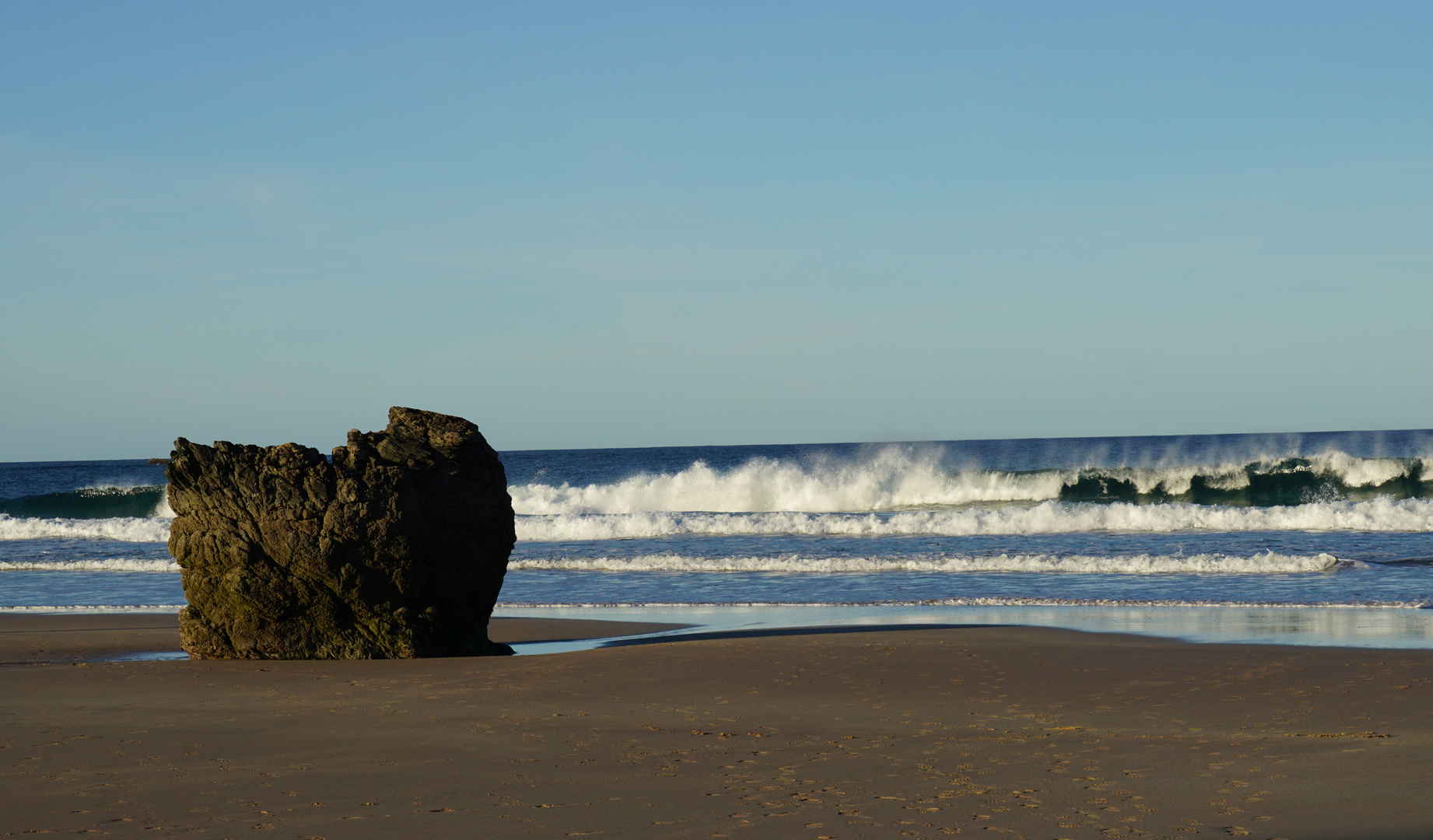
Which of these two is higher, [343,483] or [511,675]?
[343,483]

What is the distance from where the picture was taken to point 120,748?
6.89 meters

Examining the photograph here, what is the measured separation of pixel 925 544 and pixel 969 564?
420cm

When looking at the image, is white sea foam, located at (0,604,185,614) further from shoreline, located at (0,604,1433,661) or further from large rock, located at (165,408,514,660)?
large rock, located at (165,408,514,660)

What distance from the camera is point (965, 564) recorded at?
64.8 ft

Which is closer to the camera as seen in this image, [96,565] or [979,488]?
[96,565]

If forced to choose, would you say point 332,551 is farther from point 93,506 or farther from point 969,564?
point 93,506

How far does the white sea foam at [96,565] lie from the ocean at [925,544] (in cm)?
7

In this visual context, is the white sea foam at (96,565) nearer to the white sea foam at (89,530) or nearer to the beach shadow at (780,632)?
the white sea foam at (89,530)

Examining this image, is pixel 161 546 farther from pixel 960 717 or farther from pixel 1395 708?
pixel 1395 708

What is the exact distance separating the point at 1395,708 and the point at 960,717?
113 inches

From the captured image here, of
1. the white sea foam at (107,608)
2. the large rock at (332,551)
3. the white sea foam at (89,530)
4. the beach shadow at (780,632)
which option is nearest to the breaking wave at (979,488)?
the white sea foam at (89,530)

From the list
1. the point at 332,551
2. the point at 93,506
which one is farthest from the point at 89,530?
the point at 332,551

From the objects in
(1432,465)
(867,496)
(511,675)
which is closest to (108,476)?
(867,496)

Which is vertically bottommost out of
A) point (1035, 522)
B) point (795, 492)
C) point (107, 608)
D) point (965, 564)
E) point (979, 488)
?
point (107, 608)
